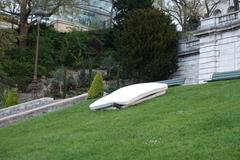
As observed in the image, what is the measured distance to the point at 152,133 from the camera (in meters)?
12.5

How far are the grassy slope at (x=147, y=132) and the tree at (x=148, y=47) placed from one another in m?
14.4

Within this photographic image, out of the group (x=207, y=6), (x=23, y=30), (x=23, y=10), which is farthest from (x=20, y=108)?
(x=207, y=6)

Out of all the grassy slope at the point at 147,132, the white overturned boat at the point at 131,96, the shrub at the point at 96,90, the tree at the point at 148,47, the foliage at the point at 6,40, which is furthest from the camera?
the foliage at the point at 6,40

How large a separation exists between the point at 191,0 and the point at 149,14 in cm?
1844

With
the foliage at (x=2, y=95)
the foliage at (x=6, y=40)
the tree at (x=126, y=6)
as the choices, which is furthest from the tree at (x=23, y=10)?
the foliage at (x=2, y=95)

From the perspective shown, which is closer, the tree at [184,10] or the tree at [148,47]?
the tree at [148,47]

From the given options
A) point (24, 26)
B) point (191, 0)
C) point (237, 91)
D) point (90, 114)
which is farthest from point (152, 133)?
point (191, 0)

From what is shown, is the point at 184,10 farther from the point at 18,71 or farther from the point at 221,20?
the point at 221,20

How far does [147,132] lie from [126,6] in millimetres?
33191

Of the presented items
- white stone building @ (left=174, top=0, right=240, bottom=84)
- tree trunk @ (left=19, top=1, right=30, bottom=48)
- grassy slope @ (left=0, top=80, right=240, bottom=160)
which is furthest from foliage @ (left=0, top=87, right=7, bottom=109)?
grassy slope @ (left=0, top=80, right=240, bottom=160)

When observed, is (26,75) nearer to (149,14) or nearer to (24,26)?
(24,26)

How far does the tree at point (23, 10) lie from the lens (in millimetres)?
43094

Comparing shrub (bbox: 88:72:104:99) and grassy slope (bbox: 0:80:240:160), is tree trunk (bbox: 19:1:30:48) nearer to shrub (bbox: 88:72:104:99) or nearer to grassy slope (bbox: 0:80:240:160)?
shrub (bbox: 88:72:104:99)

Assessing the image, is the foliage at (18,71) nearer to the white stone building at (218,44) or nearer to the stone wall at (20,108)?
the stone wall at (20,108)
